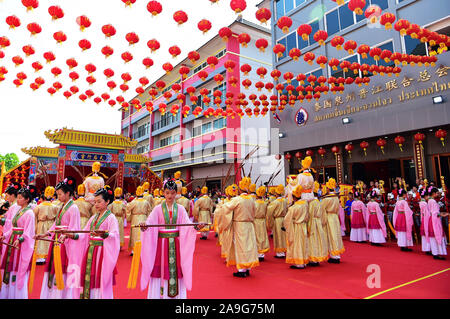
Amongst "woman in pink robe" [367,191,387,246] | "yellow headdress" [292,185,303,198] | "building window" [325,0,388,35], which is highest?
"building window" [325,0,388,35]

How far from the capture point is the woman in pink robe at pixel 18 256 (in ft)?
11.2

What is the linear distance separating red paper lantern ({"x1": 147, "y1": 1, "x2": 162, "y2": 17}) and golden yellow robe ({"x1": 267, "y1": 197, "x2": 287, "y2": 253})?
17.0 feet

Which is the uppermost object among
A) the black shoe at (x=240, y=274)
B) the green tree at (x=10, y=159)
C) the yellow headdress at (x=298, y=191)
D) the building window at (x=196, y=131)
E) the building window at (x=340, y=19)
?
the building window at (x=340, y=19)

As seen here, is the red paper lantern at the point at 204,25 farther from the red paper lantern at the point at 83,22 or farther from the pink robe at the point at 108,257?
the pink robe at the point at 108,257

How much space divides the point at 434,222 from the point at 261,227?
380cm

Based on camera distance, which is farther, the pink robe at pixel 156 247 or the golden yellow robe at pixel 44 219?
the golden yellow robe at pixel 44 219

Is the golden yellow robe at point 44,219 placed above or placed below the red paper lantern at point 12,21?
below

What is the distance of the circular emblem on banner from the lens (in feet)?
48.1

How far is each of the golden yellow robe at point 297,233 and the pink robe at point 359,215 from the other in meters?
3.66

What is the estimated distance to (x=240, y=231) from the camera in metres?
4.95

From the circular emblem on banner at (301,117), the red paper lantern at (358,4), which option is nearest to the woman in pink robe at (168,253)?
the red paper lantern at (358,4)

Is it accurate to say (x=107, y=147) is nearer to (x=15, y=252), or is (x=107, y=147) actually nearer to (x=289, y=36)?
(x=289, y=36)

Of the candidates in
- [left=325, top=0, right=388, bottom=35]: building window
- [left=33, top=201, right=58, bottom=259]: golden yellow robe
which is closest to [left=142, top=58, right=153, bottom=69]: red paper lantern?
[left=33, top=201, right=58, bottom=259]: golden yellow robe

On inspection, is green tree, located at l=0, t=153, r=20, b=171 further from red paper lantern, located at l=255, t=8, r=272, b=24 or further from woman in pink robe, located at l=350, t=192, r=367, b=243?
woman in pink robe, located at l=350, t=192, r=367, b=243
